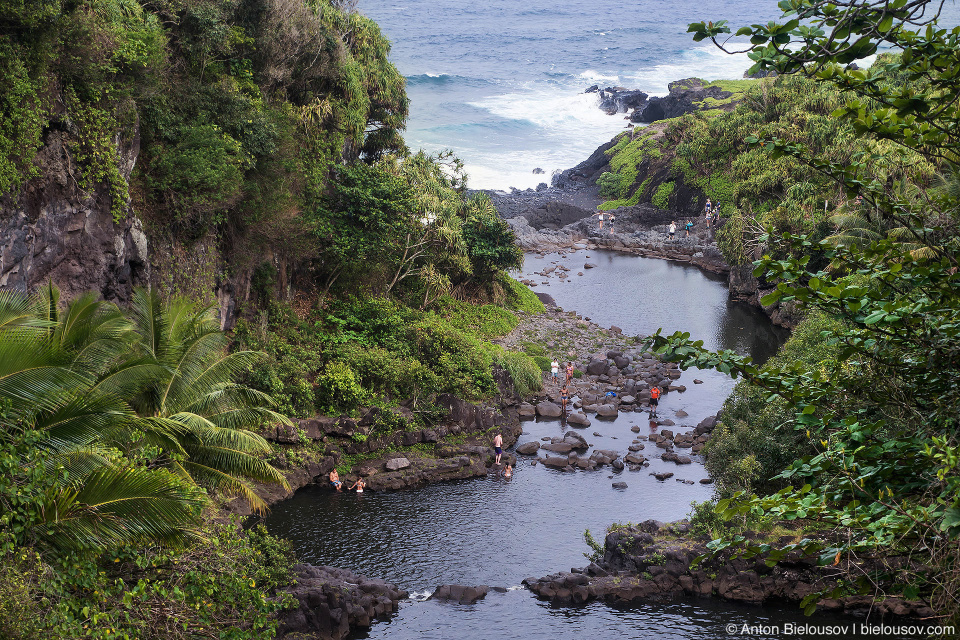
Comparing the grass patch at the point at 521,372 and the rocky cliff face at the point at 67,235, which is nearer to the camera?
the rocky cliff face at the point at 67,235

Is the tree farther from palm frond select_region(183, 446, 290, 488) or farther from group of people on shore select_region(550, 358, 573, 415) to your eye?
group of people on shore select_region(550, 358, 573, 415)

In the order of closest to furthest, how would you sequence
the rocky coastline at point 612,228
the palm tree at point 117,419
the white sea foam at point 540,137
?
1. the palm tree at point 117,419
2. the rocky coastline at point 612,228
3. the white sea foam at point 540,137

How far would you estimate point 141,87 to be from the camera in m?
22.6

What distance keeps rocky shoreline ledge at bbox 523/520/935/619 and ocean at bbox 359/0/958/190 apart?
5958cm

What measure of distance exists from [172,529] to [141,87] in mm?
15775

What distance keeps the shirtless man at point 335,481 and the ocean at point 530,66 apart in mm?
55154

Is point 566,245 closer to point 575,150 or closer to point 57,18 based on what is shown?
point 575,150

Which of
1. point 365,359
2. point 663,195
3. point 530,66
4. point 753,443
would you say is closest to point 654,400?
point 753,443

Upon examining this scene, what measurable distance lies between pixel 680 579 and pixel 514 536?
19.3ft

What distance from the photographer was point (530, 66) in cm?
13175

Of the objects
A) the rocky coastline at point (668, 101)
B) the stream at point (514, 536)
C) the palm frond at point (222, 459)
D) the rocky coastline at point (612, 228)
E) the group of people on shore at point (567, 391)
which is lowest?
the stream at point (514, 536)

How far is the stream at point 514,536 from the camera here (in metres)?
20.9

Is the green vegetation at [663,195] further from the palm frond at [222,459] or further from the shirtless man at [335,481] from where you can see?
the palm frond at [222,459]

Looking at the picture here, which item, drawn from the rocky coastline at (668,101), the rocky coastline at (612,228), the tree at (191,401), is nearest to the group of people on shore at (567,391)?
the rocky coastline at (612,228)
